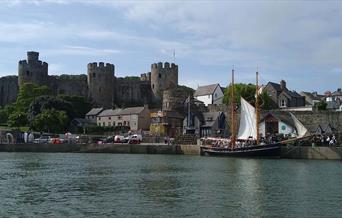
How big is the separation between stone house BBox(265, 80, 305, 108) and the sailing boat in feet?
98.4

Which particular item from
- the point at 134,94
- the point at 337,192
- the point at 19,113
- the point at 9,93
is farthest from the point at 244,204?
the point at 9,93

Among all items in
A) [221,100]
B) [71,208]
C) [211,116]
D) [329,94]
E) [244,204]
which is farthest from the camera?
[329,94]

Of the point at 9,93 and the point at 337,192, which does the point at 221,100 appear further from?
the point at 337,192

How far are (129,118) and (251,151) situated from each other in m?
36.7

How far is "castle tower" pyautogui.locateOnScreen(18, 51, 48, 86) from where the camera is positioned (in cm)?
10331

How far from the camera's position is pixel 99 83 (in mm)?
103125

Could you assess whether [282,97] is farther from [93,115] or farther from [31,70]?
[31,70]

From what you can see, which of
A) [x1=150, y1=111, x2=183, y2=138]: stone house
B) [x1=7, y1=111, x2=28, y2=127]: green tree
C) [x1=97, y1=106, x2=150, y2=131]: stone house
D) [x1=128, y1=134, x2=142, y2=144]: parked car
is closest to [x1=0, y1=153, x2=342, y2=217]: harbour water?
[x1=128, y1=134, x2=142, y2=144]: parked car

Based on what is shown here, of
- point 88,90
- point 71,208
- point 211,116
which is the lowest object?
point 71,208

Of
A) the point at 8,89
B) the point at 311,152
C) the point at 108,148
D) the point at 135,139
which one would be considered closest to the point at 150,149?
the point at 108,148

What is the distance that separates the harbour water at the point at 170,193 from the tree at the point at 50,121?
149ft

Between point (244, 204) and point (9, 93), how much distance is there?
94.8 metres

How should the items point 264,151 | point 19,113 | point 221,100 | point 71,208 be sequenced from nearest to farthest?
point 71,208
point 264,151
point 19,113
point 221,100

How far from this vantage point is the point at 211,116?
248 ft
